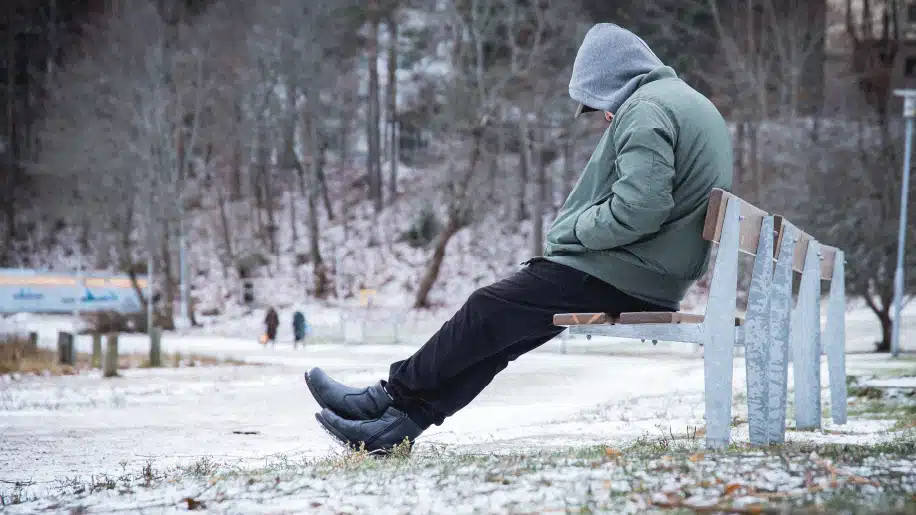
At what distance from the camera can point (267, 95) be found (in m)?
45.0

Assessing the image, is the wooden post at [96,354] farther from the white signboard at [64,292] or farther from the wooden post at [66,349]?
the white signboard at [64,292]

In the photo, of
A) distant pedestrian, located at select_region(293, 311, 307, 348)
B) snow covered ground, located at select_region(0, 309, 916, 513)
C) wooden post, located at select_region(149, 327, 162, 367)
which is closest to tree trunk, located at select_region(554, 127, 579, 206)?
distant pedestrian, located at select_region(293, 311, 307, 348)

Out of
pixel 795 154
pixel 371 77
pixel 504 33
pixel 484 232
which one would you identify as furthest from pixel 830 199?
pixel 371 77

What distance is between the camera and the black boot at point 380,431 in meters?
4.54

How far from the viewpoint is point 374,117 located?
4772 centimetres

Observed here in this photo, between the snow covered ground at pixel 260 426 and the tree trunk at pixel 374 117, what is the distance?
30493 mm

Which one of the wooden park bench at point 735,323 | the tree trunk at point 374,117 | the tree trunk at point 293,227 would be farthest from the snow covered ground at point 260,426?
the tree trunk at point 293,227

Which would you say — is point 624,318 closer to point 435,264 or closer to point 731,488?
point 731,488

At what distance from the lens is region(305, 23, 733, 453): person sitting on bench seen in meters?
4.16

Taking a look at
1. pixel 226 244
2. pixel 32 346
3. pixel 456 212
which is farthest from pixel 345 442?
pixel 226 244

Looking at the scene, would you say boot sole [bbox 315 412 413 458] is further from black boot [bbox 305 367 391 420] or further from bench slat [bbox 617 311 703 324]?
bench slat [bbox 617 311 703 324]

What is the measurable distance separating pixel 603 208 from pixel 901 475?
1.45m

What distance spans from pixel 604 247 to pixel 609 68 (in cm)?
80

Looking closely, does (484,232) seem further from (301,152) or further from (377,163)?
(301,152)
